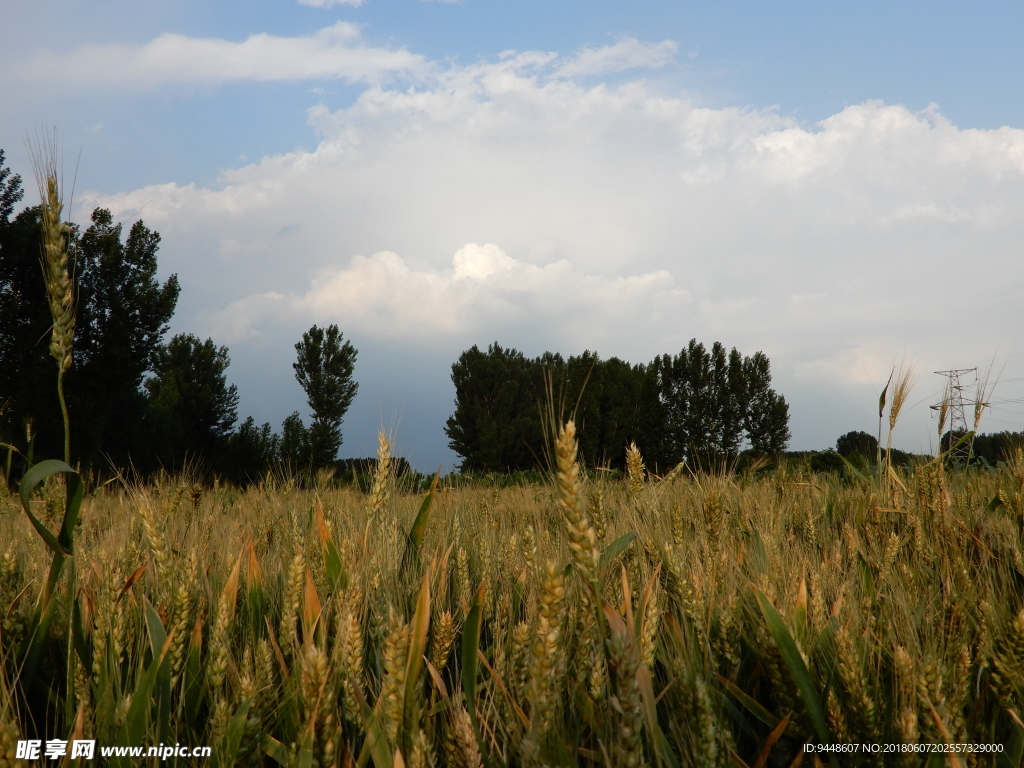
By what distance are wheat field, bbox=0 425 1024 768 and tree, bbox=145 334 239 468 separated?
2898cm

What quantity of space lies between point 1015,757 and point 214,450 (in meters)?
34.2

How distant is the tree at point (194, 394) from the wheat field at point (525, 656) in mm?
28983

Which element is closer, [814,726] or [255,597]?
[814,726]

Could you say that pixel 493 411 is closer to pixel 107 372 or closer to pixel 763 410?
pixel 763 410

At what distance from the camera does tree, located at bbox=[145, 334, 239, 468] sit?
101 feet

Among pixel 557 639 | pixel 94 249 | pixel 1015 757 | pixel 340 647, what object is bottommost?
pixel 1015 757

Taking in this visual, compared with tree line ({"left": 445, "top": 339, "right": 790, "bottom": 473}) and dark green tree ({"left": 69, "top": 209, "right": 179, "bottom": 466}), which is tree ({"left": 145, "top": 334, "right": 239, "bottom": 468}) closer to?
dark green tree ({"left": 69, "top": 209, "right": 179, "bottom": 466})

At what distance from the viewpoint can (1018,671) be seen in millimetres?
1258

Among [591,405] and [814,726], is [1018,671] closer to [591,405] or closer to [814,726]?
Answer: [814,726]

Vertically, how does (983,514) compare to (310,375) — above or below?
below

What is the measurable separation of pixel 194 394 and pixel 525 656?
117ft

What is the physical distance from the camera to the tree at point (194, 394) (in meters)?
30.7

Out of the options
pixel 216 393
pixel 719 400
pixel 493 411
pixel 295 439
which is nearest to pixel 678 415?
pixel 719 400

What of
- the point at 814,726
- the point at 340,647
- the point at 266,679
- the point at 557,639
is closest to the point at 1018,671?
the point at 814,726
